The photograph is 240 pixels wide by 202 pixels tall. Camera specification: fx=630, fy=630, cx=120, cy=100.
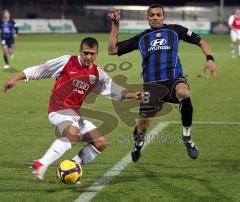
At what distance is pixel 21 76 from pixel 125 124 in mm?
5442

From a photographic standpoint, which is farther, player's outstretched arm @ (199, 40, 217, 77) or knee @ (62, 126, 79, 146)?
player's outstretched arm @ (199, 40, 217, 77)

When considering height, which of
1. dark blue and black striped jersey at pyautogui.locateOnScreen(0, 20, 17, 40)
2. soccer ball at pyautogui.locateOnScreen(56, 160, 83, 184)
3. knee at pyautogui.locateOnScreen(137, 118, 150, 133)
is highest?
soccer ball at pyautogui.locateOnScreen(56, 160, 83, 184)

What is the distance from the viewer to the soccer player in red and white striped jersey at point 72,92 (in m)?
7.56

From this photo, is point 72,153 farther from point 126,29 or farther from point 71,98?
point 126,29

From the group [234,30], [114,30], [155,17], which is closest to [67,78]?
[114,30]

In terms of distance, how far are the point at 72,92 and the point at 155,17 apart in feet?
6.72

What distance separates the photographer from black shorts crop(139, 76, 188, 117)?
29.5ft

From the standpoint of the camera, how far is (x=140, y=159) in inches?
368

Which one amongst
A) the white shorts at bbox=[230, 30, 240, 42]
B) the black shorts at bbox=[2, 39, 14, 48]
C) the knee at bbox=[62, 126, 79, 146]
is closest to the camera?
the knee at bbox=[62, 126, 79, 146]

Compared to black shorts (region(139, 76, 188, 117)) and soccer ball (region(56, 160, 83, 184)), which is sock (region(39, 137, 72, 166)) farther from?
black shorts (region(139, 76, 188, 117))

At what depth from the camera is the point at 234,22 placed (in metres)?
34.7

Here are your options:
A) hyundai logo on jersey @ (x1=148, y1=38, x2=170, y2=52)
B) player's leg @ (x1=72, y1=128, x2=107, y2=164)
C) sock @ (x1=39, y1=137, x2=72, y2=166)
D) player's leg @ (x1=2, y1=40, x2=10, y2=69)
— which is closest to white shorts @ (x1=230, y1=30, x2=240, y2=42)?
player's leg @ (x1=2, y1=40, x2=10, y2=69)

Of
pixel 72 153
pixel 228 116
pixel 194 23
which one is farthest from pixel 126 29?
pixel 72 153

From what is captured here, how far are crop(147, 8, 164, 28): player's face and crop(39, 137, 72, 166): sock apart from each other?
99.1 inches
